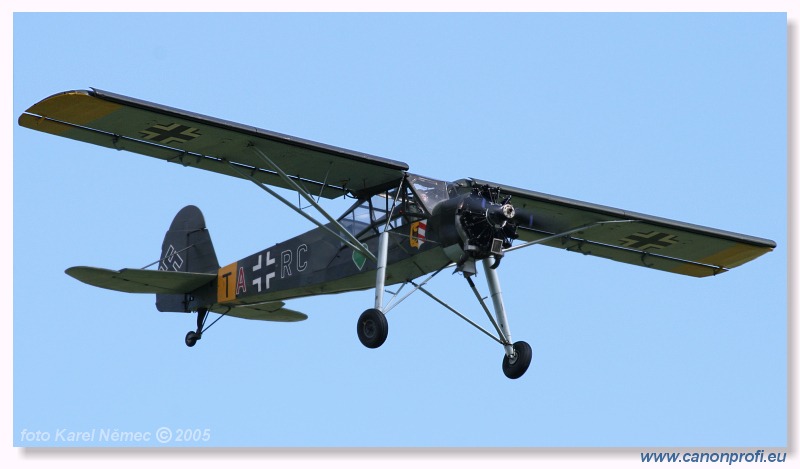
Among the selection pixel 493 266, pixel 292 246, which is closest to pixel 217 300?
pixel 292 246

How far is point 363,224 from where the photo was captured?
62.3 feet

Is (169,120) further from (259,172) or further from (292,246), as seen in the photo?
(292,246)

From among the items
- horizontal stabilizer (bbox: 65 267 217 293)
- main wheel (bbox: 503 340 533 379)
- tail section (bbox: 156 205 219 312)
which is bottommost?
main wheel (bbox: 503 340 533 379)

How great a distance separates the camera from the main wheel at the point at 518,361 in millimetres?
18766

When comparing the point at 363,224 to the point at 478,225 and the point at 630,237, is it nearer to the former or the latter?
the point at 478,225

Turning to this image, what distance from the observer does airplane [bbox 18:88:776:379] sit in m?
17.8

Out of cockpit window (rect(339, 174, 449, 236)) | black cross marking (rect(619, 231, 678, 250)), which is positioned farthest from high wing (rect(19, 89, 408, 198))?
black cross marking (rect(619, 231, 678, 250))

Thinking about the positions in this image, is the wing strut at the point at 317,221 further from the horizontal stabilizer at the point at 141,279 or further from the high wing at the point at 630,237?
the horizontal stabilizer at the point at 141,279

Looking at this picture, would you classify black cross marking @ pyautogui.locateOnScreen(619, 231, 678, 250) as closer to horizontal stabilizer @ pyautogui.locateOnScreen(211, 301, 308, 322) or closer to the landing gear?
horizontal stabilizer @ pyautogui.locateOnScreen(211, 301, 308, 322)

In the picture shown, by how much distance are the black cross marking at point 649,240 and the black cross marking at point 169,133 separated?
6524 mm

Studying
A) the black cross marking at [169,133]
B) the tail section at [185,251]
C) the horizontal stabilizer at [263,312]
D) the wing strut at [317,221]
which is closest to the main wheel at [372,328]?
the wing strut at [317,221]

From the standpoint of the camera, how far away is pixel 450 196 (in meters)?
18.6

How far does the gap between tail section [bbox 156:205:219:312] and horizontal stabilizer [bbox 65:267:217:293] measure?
30 centimetres

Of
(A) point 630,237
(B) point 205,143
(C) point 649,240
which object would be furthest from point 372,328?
(C) point 649,240
